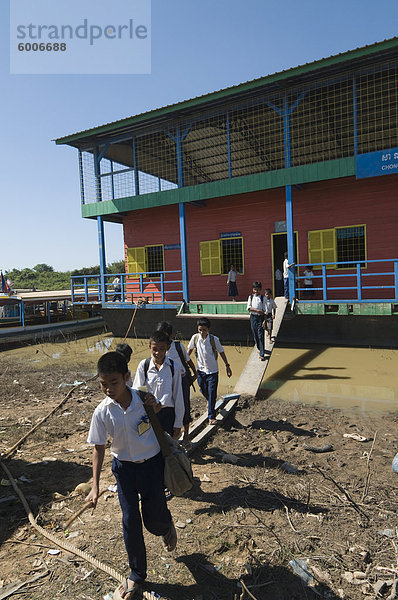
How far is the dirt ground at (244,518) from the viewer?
292 cm

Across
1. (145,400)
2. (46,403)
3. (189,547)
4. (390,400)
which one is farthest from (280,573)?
(46,403)

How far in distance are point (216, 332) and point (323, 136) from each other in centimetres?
819

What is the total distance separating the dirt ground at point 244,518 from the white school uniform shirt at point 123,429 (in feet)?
3.45

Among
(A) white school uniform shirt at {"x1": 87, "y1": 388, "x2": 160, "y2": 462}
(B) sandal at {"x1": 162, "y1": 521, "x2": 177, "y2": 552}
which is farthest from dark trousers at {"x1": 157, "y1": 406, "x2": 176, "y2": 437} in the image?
(A) white school uniform shirt at {"x1": 87, "y1": 388, "x2": 160, "y2": 462}

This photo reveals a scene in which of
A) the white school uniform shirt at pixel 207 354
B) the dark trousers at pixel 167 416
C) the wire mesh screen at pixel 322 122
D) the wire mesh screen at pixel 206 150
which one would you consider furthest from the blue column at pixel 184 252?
the dark trousers at pixel 167 416

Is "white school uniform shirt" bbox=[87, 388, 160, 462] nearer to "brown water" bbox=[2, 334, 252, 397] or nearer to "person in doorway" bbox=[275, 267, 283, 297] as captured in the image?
"brown water" bbox=[2, 334, 252, 397]

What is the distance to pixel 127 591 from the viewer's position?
2.78 meters

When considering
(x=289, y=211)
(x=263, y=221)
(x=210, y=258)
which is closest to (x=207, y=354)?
(x=289, y=211)

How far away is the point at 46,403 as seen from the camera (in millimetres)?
8117

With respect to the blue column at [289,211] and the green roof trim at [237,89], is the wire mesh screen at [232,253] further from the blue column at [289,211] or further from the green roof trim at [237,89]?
the green roof trim at [237,89]

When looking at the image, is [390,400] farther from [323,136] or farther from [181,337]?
[323,136]

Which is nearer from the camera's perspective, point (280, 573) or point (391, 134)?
point (280, 573)

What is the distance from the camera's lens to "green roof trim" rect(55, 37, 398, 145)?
35.8ft

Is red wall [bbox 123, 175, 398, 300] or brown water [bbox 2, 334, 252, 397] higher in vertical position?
red wall [bbox 123, 175, 398, 300]
